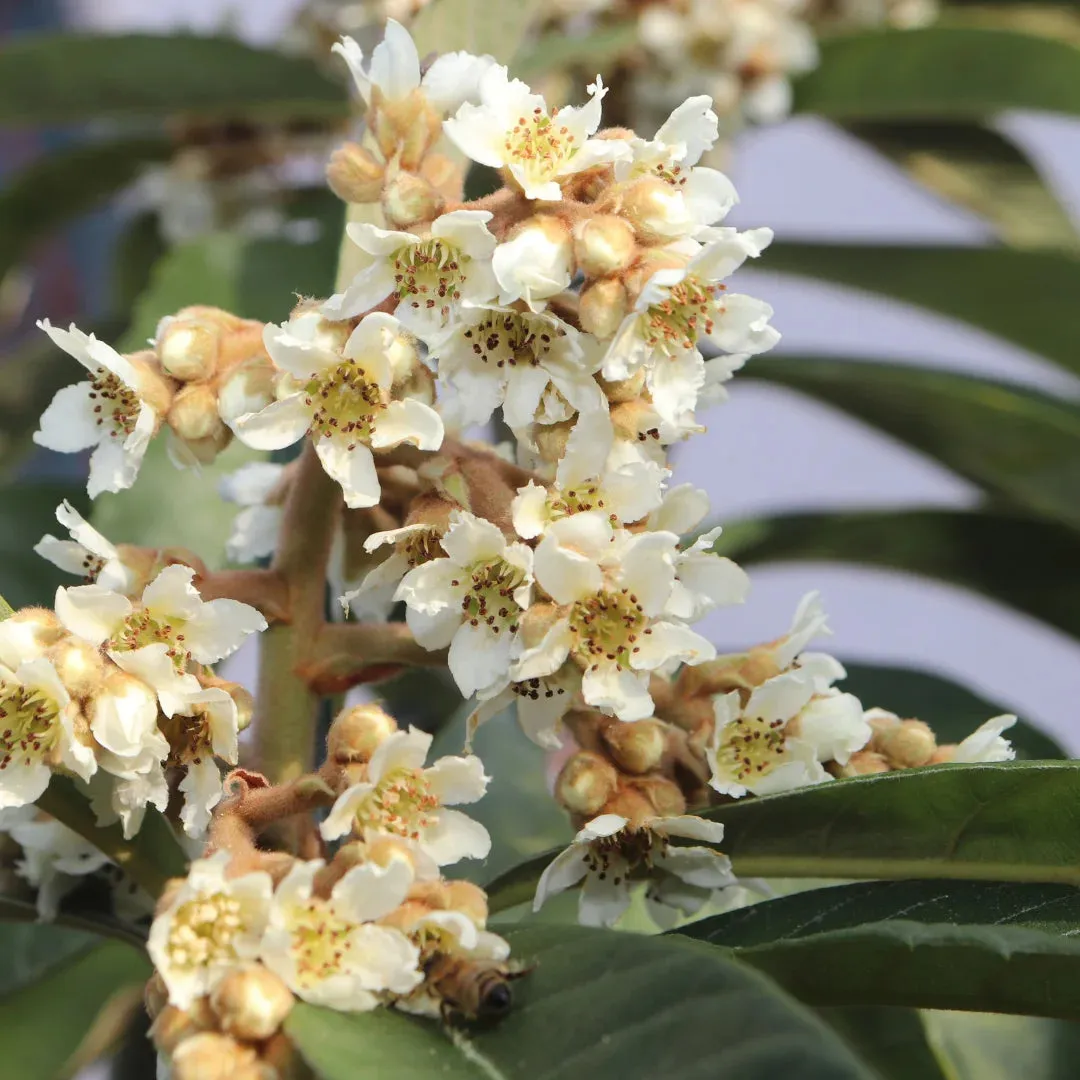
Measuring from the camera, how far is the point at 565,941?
1.64 feet

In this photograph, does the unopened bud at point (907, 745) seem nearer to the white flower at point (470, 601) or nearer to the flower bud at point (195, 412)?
the white flower at point (470, 601)

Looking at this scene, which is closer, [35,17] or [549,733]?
[549,733]

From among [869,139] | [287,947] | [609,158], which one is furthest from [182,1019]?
[869,139]

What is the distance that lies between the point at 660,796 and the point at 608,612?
0.33 feet

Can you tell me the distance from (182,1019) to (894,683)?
0.61 m

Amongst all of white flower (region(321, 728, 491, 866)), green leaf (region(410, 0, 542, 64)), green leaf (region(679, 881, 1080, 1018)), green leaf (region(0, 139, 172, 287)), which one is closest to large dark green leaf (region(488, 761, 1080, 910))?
green leaf (region(679, 881, 1080, 1018))

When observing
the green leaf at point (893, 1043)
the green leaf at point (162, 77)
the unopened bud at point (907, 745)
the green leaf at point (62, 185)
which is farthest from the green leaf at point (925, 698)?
the green leaf at point (62, 185)

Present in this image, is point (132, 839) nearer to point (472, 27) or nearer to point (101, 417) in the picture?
point (101, 417)

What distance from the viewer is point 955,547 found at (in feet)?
3.86

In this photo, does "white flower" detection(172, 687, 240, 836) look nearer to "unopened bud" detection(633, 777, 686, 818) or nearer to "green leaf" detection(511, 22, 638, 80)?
"unopened bud" detection(633, 777, 686, 818)

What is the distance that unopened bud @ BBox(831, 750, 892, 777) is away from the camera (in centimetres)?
62

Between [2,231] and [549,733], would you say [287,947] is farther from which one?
[2,231]

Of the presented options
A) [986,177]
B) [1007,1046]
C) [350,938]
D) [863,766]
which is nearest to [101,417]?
[350,938]

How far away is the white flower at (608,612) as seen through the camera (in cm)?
52
